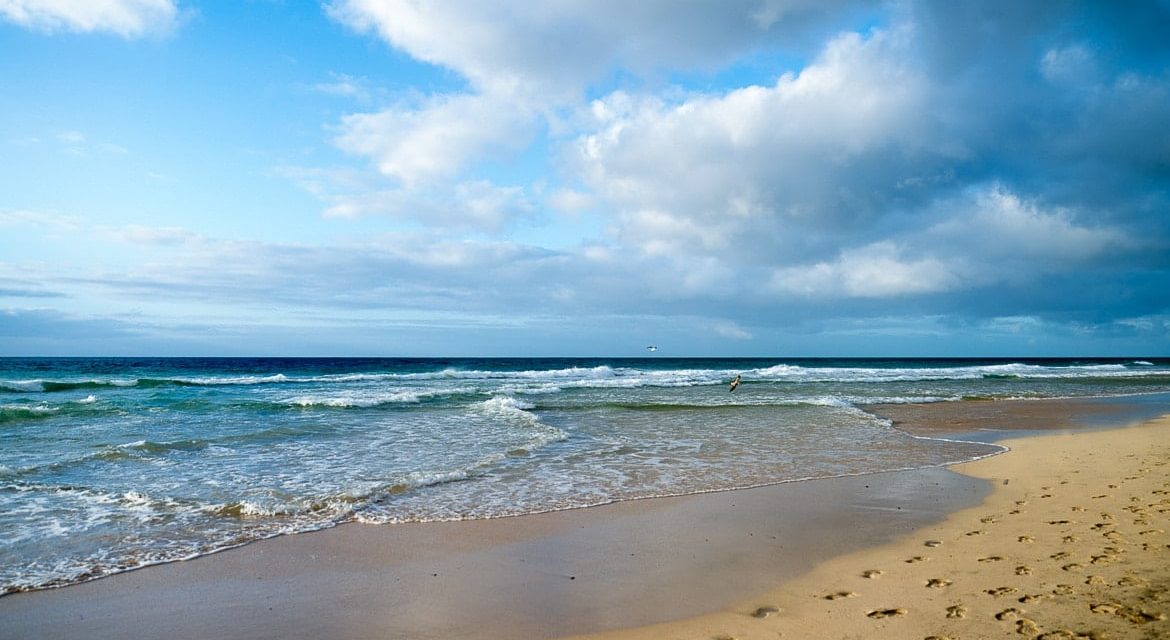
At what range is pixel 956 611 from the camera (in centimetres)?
438

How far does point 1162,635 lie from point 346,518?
7.60 m

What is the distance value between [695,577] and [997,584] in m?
2.37

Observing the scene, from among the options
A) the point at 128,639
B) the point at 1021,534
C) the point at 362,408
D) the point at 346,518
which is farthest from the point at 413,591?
the point at 362,408

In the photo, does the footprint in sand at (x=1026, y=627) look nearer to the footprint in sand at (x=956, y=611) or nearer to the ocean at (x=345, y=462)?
the footprint in sand at (x=956, y=611)

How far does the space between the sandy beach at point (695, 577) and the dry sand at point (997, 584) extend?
0.02 metres

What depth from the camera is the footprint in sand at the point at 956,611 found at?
4309 millimetres

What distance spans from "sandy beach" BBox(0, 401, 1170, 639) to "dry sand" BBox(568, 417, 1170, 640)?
0.07 ft

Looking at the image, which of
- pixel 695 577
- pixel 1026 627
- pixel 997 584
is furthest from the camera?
pixel 695 577

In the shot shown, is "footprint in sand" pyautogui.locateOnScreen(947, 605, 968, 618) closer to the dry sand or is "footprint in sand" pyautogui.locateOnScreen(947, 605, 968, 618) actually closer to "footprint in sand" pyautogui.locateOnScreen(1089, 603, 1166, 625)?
the dry sand

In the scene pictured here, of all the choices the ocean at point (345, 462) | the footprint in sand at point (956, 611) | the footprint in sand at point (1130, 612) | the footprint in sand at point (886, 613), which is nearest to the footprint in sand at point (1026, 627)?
the footprint in sand at point (956, 611)

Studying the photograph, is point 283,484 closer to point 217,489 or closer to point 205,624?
point 217,489

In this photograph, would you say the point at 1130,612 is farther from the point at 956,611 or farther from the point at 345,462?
the point at 345,462

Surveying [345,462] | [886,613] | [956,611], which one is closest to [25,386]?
[345,462]

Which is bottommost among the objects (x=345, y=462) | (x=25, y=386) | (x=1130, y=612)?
(x=345, y=462)
